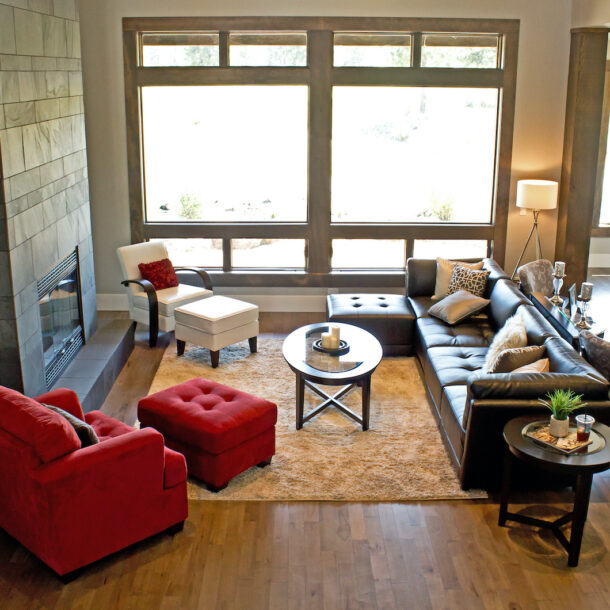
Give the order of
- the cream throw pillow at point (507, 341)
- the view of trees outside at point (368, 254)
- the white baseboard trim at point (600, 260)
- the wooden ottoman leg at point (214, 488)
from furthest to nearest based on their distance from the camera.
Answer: the white baseboard trim at point (600, 260)
the view of trees outside at point (368, 254)
the cream throw pillow at point (507, 341)
the wooden ottoman leg at point (214, 488)

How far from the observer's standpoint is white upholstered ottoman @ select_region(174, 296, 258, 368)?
652 centimetres

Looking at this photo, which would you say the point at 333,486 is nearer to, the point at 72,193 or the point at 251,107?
the point at 72,193

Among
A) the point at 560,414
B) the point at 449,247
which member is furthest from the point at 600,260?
the point at 560,414

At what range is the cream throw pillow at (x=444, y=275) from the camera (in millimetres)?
6996

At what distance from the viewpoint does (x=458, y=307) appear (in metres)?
6.43

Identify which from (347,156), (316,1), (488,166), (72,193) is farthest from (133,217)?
(488,166)

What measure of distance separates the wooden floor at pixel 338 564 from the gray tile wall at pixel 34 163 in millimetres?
1439

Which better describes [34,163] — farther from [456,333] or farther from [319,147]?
[456,333]

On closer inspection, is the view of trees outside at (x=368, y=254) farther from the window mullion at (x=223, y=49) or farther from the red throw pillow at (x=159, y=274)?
the window mullion at (x=223, y=49)

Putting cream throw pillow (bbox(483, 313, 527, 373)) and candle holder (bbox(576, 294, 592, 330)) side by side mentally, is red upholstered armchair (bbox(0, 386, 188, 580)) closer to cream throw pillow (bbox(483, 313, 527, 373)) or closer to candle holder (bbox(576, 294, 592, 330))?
cream throw pillow (bbox(483, 313, 527, 373))

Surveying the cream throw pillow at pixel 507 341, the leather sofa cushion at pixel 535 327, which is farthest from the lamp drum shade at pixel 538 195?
the cream throw pillow at pixel 507 341

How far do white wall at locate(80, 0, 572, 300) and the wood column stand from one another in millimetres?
162

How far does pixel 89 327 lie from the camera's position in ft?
22.1

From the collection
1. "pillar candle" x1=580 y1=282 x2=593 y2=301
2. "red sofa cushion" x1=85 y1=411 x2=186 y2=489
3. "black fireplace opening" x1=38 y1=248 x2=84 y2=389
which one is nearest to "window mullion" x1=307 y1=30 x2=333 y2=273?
"black fireplace opening" x1=38 y1=248 x2=84 y2=389
